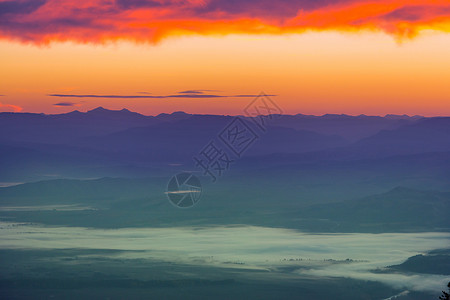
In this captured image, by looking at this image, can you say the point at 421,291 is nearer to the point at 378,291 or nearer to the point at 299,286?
the point at 378,291

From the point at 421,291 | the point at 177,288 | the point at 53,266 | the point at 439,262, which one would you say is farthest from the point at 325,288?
the point at 53,266

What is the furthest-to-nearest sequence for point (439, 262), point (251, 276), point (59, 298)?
point (439, 262) < point (251, 276) < point (59, 298)

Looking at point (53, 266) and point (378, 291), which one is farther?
point (53, 266)

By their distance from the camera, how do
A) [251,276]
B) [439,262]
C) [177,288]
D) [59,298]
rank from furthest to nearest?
1. [439,262]
2. [251,276]
3. [177,288]
4. [59,298]

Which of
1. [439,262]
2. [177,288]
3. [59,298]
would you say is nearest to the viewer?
[59,298]

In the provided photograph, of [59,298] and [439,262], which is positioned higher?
[439,262]

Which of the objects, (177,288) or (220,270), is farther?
(220,270)

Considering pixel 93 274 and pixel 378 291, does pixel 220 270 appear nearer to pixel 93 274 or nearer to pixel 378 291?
pixel 93 274

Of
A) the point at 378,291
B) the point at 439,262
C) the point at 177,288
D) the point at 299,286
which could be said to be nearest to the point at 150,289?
the point at 177,288

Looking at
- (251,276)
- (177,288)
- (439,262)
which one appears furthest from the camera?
(439,262)
